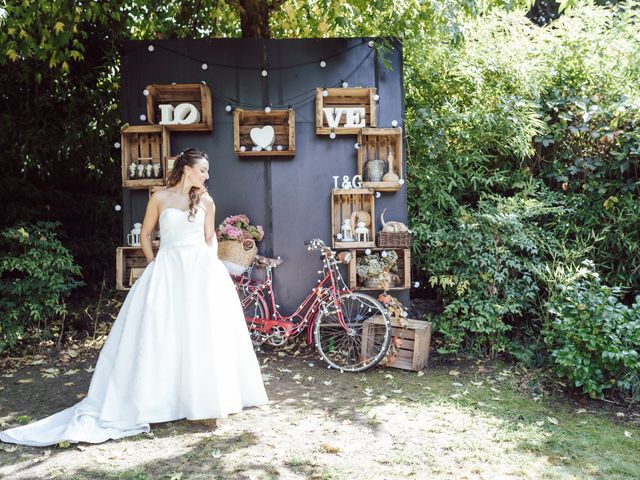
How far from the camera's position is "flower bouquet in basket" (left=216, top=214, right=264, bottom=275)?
5.35 m

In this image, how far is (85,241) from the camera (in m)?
7.27

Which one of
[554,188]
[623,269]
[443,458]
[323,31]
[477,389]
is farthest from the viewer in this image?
[323,31]

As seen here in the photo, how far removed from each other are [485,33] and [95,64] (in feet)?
15.8

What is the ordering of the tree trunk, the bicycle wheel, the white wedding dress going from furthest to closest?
the tree trunk, the bicycle wheel, the white wedding dress

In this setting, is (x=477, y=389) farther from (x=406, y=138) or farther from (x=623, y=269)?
(x=406, y=138)

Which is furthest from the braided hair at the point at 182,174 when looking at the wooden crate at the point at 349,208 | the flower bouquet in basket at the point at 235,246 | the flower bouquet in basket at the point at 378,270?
the flower bouquet in basket at the point at 378,270

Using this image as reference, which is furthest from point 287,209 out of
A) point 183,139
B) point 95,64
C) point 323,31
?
point 95,64

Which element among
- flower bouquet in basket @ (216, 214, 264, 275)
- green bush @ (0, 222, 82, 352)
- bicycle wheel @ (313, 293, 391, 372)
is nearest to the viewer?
bicycle wheel @ (313, 293, 391, 372)

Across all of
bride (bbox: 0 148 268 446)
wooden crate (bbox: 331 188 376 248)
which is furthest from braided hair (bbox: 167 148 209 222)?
wooden crate (bbox: 331 188 376 248)

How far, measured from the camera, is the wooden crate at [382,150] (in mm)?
5719

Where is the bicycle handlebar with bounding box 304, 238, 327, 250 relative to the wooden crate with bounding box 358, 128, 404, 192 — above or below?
below

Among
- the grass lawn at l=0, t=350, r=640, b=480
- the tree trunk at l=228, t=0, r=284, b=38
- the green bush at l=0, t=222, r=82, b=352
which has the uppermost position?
the tree trunk at l=228, t=0, r=284, b=38

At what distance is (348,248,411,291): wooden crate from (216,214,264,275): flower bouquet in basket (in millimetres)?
964

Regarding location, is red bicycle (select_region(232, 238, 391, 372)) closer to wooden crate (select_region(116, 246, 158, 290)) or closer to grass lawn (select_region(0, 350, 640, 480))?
grass lawn (select_region(0, 350, 640, 480))
